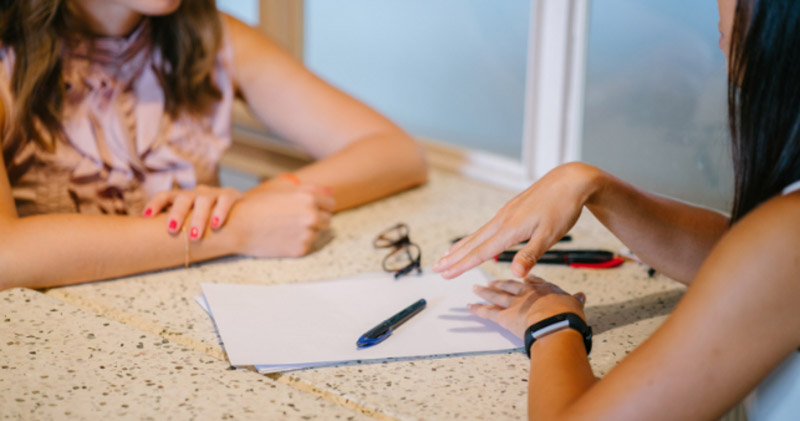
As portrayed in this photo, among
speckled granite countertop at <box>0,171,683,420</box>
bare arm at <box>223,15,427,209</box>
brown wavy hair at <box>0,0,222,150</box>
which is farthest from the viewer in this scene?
bare arm at <box>223,15,427,209</box>

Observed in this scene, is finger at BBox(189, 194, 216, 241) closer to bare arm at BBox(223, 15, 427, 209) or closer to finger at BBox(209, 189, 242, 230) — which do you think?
finger at BBox(209, 189, 242, 230)

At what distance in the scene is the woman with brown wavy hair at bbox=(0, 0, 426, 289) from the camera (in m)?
1.02

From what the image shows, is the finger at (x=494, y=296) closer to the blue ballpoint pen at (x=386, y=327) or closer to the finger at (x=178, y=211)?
the blue ballpoint pen at (x=386, y=327)

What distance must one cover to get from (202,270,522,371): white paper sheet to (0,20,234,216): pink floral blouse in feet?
1.33

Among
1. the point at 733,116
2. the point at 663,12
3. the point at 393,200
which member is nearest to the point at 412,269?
the point at 393,200

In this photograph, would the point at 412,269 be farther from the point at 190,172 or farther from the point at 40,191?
the point at 40,191

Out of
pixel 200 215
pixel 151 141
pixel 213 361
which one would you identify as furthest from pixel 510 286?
pixel 151 141

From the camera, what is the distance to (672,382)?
1.89 feet

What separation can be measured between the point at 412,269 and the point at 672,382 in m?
0.51

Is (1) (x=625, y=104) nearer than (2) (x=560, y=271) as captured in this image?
No

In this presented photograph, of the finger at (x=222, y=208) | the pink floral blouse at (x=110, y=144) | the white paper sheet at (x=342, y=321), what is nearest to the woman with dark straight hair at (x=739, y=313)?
the white paper sheet at (x=342, y=321)

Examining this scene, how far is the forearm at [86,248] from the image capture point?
0.95 m

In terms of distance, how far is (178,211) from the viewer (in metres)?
1.07

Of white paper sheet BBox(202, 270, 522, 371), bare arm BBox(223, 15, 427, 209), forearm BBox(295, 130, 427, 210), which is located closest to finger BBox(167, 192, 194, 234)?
white paper sheet BBox(202, 270, 522, 371)
